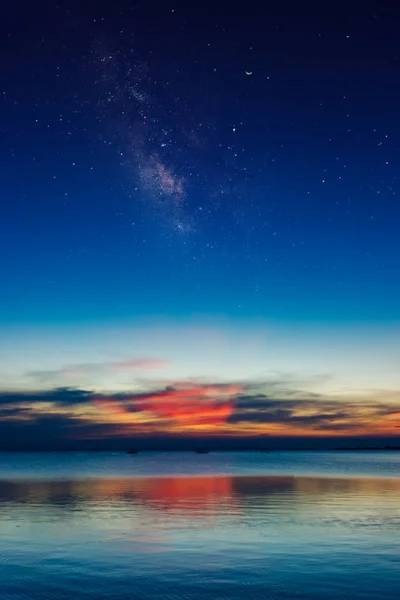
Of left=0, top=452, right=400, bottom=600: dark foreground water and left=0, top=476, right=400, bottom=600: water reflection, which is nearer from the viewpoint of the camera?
left=0, top=452, right=400, bottom=600: dark foreground water

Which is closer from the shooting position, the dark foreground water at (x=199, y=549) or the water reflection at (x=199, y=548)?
the dark foreground water at (x=199, y=549)

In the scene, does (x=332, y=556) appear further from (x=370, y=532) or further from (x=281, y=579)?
(x=370, y=532)

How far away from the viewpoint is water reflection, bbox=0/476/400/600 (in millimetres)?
19828

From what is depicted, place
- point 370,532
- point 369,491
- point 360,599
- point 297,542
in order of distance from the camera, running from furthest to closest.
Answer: point 369,491, point 370,532, point 297,542, point 360,599

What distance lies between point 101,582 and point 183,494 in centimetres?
3366

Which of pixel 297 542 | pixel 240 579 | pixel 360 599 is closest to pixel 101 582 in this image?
pixel 240 579

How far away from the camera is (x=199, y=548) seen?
1019 inches

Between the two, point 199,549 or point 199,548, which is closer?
point 199,549

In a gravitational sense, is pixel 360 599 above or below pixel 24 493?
Result: below

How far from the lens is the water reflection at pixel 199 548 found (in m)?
19.8

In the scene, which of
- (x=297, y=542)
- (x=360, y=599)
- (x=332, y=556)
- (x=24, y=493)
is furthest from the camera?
(x=24, y=493)

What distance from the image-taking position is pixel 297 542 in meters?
27.6

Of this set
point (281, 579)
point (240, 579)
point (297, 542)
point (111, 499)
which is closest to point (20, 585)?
point (240, 579)

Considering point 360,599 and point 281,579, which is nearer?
A: point 360,599
